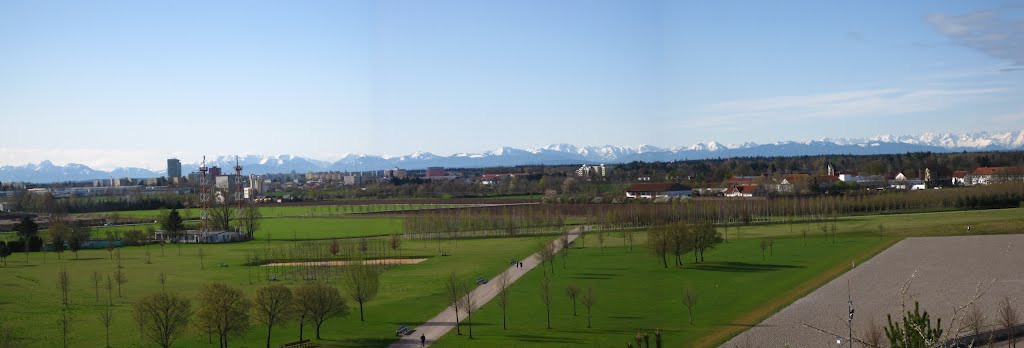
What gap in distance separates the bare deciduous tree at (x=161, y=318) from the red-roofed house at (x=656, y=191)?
160 feet

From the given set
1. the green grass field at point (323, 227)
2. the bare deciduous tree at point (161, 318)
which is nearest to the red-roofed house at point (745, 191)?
the green grass field at point (323, 227)

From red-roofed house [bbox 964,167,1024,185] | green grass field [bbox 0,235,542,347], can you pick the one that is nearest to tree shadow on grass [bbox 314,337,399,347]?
green grass field [bbox 0,235,542,347]

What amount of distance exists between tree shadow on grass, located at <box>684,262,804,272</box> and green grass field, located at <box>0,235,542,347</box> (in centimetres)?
715

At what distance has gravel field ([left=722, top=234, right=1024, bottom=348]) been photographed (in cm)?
1833

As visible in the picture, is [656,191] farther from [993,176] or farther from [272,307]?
[272,307]

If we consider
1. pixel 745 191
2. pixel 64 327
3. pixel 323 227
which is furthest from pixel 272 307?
pixel 745 191

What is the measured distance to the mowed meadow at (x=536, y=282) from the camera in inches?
765

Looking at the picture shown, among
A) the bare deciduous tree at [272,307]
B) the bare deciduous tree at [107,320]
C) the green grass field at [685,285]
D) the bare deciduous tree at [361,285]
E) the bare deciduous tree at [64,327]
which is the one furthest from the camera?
the bare deciduous tree at [361,285]

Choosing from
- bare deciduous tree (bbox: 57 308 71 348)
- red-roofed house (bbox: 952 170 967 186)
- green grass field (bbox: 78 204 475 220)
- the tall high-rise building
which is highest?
the tall high-rise building

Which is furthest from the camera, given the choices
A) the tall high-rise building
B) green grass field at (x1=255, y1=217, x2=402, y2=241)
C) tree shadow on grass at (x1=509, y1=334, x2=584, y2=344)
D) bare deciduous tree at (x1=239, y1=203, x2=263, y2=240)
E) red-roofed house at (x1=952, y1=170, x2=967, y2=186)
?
the tall high-rise building

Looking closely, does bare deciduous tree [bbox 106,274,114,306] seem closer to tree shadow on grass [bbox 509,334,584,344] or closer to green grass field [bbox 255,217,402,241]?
tree shadow on grass [bbox 509,334,584,344]

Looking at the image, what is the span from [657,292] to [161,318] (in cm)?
1292

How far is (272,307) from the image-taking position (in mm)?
19406

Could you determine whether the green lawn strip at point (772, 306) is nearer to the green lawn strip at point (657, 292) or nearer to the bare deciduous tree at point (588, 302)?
the green lawn strip at point (657, 292)
